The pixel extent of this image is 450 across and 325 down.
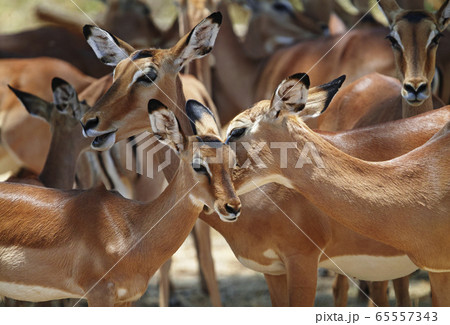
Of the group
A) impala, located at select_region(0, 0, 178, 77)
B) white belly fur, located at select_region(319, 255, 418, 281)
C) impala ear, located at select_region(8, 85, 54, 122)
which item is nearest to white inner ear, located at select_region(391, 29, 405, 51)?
white belly fur, located at select_region(319, 255, 418, 281)

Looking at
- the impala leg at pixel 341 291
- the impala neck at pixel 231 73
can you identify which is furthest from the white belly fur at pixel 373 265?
the impala neck at pixel 231 73

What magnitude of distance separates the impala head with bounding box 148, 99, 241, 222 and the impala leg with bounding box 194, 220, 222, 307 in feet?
8.09

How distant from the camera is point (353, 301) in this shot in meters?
7.68

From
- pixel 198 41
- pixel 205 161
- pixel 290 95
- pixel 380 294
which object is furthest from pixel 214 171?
pixel 380 294

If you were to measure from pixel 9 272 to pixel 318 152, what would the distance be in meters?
1.84

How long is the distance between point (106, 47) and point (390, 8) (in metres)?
2.13

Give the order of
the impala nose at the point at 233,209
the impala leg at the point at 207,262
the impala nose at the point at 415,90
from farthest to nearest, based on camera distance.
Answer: the impala leg at the point at 207,262 → the impala nose at the point at 415,90 → the impala nose at the point at 233,209

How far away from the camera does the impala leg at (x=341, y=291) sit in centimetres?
672

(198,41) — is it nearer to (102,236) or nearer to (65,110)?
(65,110)

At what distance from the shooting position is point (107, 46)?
584 centimetres

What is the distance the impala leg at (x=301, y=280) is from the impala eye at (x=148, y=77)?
1.40 m

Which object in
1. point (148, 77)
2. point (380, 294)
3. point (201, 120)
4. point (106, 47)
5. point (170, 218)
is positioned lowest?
point (380, 294)

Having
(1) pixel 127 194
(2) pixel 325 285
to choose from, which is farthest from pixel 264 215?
(2) pixel 325 285

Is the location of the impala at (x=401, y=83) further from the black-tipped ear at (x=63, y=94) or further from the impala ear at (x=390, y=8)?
the black-tipped ear at (x=63, y=94)
